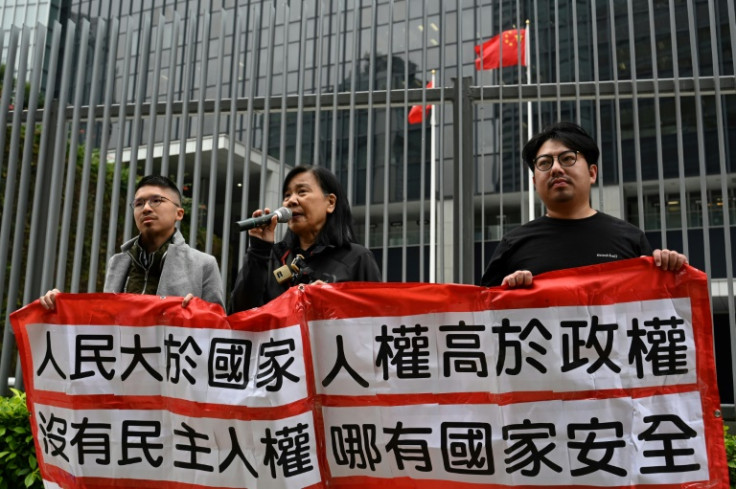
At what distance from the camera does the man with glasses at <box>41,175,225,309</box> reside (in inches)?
125

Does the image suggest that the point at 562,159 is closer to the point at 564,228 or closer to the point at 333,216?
the point at 564,228

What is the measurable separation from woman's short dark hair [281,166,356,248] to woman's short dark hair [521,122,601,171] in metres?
0.83

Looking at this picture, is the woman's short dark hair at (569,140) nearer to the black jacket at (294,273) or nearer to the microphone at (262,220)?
the black jacket at (294,273)

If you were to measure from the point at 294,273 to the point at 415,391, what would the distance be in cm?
74

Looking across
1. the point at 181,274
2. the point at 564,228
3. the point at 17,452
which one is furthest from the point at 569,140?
the point at 17,452

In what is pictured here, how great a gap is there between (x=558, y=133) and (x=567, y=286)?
0.62m

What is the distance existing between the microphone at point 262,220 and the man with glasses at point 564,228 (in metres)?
0.87

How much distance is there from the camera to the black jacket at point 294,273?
2869mm

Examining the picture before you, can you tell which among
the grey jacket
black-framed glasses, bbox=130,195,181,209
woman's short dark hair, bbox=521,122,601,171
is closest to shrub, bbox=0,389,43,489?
the grey jacket

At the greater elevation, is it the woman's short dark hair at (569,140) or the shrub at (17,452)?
the woman's short dark hair at (569,140)

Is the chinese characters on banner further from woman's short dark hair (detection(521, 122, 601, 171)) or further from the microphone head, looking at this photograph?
woman's short dark hair (detection(521, 122, 601, 171))

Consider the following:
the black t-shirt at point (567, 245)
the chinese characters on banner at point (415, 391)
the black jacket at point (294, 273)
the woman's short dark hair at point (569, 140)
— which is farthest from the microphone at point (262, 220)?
the woman's short dark hair at point (569, 140)

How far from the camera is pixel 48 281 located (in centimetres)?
529

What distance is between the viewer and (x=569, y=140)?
2623mm
